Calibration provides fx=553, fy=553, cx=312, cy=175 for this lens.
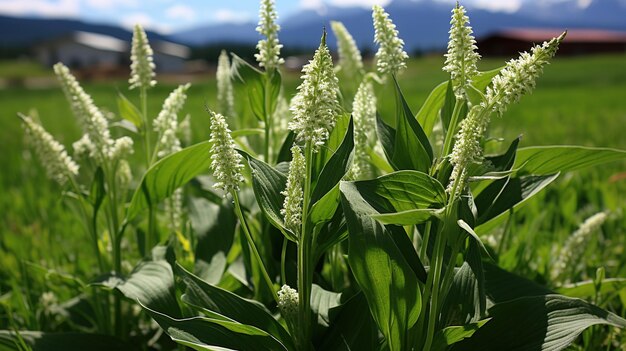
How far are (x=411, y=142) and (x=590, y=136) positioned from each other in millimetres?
4857

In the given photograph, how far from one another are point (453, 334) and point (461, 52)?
0.60 metres

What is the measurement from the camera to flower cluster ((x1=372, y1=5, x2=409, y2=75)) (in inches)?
52.5

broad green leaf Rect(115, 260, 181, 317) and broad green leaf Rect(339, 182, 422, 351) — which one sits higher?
broad green leaf Rect(339, 182, 422, 351)

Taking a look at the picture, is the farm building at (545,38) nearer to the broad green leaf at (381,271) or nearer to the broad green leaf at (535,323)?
the broad green leaf at (535,323)

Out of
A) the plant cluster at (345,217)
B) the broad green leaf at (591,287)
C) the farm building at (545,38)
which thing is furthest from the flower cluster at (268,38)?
the farm building at (545,38)

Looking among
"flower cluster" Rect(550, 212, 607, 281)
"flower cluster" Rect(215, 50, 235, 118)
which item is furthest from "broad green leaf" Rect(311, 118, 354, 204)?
"flower cluster" Rect(550, 212, 607, 281)

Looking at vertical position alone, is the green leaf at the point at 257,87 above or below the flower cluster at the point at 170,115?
above

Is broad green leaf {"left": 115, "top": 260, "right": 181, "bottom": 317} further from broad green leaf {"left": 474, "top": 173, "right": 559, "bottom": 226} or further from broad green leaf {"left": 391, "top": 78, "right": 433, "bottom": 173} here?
broad green leaf {"left": 474, "top": 173, "right": 559, "bottom": 226}

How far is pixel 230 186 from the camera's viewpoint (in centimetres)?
112

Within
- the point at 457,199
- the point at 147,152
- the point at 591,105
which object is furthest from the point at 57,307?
the point at 591,105

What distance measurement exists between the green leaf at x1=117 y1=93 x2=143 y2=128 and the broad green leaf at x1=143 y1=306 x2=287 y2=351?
2.69 ft

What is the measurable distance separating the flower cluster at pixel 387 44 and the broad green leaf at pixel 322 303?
24.0 inches

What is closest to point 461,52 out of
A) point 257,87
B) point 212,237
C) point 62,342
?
point 257,87

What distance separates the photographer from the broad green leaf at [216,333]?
3.93 feet
